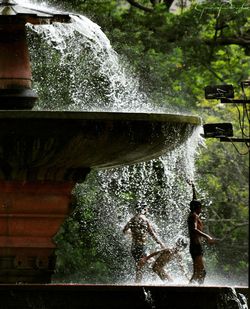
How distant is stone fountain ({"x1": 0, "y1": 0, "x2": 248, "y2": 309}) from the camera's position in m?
13.5

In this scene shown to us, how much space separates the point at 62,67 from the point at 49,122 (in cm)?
1094

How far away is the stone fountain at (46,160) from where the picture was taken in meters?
13.5

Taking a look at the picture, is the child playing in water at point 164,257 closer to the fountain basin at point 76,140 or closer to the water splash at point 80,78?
the fountain basin at point 76,140

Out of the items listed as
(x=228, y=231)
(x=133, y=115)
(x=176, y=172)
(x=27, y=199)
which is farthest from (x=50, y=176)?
(x=228, y=231)

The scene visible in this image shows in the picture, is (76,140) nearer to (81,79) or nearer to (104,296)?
(104,296)

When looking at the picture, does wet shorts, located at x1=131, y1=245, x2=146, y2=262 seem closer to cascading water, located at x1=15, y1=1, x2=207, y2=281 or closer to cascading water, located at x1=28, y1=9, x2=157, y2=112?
cascading water, located at x1=15, y1=1, x2=207, y2=281

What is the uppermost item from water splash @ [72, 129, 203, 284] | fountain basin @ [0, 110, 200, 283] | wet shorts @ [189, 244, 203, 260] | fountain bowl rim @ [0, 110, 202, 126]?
fountain bowl rim @ [0, 110, 202, 126]

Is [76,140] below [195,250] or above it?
above

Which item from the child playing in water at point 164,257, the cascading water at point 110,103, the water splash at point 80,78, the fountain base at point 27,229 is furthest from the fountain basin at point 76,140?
the water splash at point 80,78

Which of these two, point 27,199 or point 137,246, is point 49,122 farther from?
point 137,246

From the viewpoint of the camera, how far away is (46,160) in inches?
559

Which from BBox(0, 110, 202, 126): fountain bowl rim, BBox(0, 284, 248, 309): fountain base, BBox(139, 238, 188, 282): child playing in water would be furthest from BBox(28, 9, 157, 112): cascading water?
BBox(0, 284, 248, 309): fountain base

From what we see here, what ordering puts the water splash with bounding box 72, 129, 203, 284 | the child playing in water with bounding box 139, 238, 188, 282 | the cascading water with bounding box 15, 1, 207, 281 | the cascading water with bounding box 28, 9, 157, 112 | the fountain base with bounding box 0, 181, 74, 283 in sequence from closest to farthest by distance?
the fountain base with bounding box 0, 181, 74, 283 → the child playing in water with bounding box 139, 238, 188, 282 → the water splash with bounding box 72, 129, 203, 284 → the cascading water with bounding box 15, 1, 207, 281 → the cascading water with bounding box 28, 9, 157, 112

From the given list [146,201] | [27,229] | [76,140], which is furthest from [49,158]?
[146,201]
